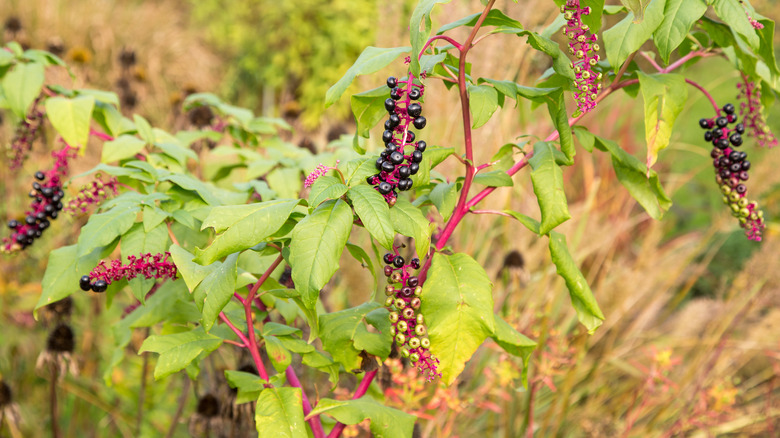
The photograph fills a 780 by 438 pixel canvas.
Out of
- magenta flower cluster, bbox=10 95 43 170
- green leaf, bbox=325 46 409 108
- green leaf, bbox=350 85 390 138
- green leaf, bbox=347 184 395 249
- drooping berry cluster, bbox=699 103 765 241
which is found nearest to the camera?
green leaf, bbox=347 184 395 249

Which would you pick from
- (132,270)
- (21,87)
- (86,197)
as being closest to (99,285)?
(132,270)

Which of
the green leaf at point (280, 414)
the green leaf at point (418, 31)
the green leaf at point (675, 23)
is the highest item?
the green leaf at point (675, 23)

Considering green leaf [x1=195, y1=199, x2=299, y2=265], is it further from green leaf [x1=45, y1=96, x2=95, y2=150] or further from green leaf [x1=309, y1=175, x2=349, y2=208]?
green leaf [x1=45, y1=96, x2=95, y2=150]

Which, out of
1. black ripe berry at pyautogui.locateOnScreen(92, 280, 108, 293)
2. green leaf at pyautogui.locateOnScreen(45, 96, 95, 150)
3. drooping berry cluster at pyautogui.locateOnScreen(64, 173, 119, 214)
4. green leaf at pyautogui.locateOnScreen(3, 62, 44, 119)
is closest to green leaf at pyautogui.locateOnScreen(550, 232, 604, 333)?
black ripe berry at pyautogui.locateOnScreen(92, 280, 108, 293)

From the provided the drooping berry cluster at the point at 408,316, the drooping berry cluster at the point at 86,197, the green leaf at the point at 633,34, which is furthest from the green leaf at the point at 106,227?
the green leaf at the point at 633,34

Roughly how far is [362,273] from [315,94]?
5.11 meters

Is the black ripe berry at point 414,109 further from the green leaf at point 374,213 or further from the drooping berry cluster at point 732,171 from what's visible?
the drooping berry cluster at point 732,171

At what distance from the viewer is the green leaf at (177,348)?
988 mm

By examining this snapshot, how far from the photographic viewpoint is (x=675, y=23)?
92 cm

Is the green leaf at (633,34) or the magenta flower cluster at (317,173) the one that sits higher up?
the green leaf at (633,34)

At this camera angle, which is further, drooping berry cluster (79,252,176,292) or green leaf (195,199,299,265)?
drooping berry cluster (79,252,176,292)

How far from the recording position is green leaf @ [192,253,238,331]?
92 cm

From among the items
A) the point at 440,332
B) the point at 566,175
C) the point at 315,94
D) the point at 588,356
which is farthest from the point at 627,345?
the point at 315,94

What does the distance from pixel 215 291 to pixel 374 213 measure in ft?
0.94
